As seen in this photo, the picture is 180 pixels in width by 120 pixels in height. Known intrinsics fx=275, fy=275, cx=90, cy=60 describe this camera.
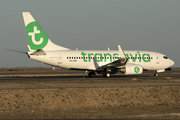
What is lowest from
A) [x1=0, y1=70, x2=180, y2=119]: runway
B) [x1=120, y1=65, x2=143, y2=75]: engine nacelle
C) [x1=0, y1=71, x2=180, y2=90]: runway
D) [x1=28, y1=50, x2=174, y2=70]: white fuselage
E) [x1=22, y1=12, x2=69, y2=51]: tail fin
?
[x1=0, y1=70, x2=180, y2=119]: runway

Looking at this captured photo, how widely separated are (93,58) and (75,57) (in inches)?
114

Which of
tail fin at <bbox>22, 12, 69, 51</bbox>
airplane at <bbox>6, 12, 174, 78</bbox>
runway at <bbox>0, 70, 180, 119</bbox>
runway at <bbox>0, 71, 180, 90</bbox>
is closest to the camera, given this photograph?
runway at <bbox>0, 70, 180, 119</bbox>

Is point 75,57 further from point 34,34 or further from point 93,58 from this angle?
point 34,34

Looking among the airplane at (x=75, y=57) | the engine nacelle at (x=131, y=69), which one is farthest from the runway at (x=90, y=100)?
the airplane at (x=75, y=57)

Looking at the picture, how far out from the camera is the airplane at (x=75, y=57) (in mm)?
41625

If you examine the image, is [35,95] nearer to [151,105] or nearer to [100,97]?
[100,97]

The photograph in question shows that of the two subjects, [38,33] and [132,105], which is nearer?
[132,105]

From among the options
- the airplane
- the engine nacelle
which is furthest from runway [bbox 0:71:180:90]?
the airplane

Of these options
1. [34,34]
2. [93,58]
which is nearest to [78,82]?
[93,58]

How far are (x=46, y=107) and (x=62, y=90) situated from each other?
3.60 metres

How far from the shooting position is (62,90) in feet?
84.2

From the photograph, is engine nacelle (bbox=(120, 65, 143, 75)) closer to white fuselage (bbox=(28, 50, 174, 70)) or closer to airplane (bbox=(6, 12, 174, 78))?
airplane (bbox=(6, 12, 174, 78))

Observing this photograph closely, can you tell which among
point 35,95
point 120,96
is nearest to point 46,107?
point 35,95

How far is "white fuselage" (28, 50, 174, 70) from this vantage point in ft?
138
